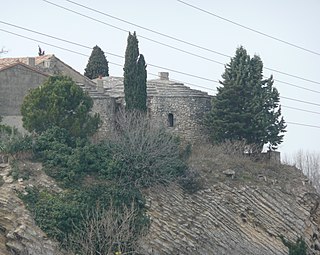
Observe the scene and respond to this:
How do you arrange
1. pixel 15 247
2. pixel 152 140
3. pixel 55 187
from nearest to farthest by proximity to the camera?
pixel 15 247 → pixel 55 187 → pixel 152 140

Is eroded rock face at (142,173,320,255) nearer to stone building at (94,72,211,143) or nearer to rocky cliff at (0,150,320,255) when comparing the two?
rocky cliff at (0,150,320,255)

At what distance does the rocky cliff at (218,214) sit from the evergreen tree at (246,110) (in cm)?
209

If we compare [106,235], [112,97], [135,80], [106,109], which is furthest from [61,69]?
[106,235]

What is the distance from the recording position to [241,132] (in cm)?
4406

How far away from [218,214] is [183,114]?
10899mm

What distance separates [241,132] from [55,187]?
14.5 meters

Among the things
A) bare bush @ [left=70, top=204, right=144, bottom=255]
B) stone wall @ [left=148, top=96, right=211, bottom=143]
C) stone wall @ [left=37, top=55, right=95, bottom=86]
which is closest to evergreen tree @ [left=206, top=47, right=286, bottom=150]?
stone wall @ [left=148, top=96, right=211, bottom=143]

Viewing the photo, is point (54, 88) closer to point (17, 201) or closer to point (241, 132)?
point (17, 201)

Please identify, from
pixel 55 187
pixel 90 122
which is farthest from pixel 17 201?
pixel 90 122

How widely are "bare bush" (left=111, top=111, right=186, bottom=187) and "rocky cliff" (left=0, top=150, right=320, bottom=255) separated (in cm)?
70

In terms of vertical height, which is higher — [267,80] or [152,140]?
[267,80]

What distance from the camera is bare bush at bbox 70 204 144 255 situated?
28891 millimetres

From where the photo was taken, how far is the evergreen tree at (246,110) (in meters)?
44.0

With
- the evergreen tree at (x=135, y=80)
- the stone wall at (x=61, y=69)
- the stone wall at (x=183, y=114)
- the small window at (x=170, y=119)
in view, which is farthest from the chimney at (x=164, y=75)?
the evergreen tree at (x=135, y=80)
